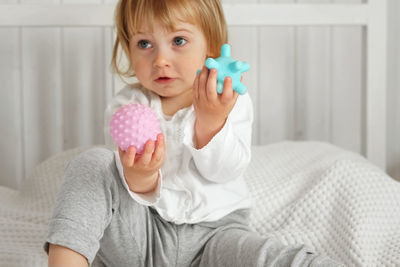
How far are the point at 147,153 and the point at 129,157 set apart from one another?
25 mm

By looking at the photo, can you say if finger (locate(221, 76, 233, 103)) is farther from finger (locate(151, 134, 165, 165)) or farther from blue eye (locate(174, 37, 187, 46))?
blue eye (locate(174, 37, 187, 46))

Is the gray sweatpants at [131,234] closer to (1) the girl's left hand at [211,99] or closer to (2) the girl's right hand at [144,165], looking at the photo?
(2) the girl's right hand at [144,165]

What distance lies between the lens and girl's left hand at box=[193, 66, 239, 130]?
0.77 meters

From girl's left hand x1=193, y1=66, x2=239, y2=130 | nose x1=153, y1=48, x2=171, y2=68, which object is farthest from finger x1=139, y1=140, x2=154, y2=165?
nose x1=153, y1=48, x2=171, y2=68

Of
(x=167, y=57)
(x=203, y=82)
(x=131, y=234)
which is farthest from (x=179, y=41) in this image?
(x=131, y=234)

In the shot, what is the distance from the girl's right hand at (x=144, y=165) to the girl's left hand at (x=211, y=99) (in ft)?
0.26

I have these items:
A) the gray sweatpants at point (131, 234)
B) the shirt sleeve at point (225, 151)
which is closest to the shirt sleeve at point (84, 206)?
the gray sweatpants at point (131, 234)

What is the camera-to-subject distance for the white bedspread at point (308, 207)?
956 mm

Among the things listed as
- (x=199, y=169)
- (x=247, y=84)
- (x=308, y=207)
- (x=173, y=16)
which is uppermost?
(x=173, y=16)

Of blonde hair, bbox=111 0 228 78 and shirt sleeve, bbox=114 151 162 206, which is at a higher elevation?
blonde hair, bbox=111 0 228 78

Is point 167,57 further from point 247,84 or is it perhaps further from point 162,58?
point 247,84

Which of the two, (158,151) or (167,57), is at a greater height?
(167,57)

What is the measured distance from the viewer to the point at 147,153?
0.76 meters

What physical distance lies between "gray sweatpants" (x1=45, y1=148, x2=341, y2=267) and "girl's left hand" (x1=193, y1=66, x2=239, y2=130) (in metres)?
0.17
